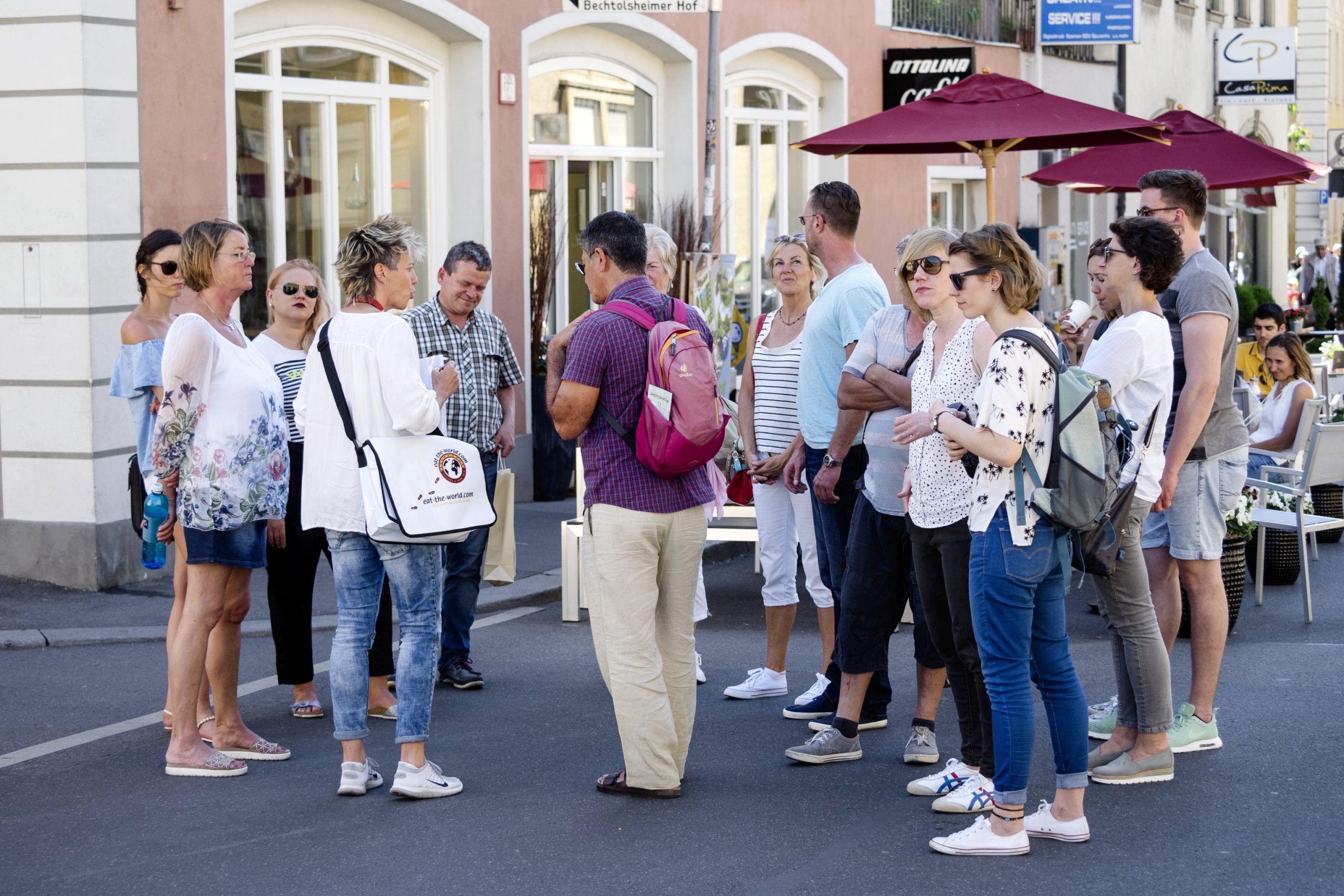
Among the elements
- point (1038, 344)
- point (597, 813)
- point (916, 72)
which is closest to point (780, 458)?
point (597, 813)

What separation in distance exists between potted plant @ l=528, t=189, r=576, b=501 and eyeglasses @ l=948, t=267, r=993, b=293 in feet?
24.6

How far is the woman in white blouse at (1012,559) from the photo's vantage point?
457 centimetres

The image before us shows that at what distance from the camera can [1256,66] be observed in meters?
28.0

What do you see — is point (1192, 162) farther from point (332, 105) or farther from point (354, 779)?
point (354, 779)

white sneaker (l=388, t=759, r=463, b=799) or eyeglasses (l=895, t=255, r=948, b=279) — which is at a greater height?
eyeglasses (l=895, t=255, r=948, b=279)

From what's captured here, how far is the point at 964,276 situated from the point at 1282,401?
609 centimetres

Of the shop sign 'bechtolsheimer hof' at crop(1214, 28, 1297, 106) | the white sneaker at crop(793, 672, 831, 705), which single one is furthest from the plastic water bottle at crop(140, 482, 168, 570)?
the shop sign 'bechtolsheimer hof' at crop(1214, 28, 1297, 106)

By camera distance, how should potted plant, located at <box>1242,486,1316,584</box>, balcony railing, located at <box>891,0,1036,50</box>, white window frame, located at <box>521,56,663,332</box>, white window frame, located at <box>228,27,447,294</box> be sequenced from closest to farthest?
potted plant, located at <box>1242,486,1316,584</box>, white window frame, located at <box>228,27,447,294</box>, white window frame, located at <box>521,56,663,332</box>, balcony railing, located at <box>891,0,1036,50</box>

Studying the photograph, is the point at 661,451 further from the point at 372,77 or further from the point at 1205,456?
the point at 372,77

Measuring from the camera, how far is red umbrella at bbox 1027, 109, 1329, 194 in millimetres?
10344

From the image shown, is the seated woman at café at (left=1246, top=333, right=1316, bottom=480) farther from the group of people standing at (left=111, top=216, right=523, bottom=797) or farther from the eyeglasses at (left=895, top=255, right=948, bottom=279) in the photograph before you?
the group of people standing at (left=111, top=216, right=523, bottom=797)

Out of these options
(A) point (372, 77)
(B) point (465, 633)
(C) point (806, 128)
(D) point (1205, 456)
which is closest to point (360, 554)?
(B) point (465, 633)

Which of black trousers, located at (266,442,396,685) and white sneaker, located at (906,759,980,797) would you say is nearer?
white sneaker, located at (906,759,980,797)

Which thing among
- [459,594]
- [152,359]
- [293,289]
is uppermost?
[293,289]
